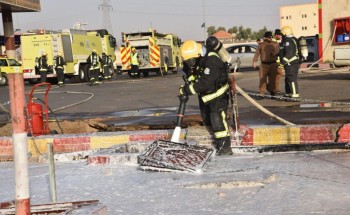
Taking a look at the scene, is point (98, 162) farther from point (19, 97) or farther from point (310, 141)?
point (19, 97)

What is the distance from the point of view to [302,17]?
85.8m

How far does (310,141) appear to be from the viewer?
6938mm

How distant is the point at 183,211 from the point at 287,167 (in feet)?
5.88

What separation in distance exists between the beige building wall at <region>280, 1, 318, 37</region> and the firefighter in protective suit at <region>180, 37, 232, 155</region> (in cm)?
7893

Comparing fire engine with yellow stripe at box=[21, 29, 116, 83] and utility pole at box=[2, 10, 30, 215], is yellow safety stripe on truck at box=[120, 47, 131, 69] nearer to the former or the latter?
fire engine with yellow stripe at box=[21, 29, 116, 83]

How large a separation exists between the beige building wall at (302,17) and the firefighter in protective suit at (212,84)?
78.9 meters

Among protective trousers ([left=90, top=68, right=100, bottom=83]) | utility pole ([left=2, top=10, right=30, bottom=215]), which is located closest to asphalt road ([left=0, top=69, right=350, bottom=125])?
utility pole ([left=2, top=10, right=30, bottom=215])

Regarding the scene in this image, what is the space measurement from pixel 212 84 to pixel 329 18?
1318 centimetres

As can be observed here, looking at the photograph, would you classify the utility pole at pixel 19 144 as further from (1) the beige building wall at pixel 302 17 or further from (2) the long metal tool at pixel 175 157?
(1) the beige building wall at pixel 302 17

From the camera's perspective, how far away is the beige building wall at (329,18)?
1786 centimetres

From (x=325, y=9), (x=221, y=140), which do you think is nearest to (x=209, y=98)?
(x=221, y=140)

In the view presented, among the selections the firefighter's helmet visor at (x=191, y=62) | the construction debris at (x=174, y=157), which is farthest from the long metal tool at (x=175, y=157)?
the firefighter's helmet visor at (x=191, y=62)

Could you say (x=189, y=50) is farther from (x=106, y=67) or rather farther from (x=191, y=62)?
(x=106, y=67)

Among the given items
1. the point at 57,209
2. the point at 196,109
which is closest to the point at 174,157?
the point at 57,209
